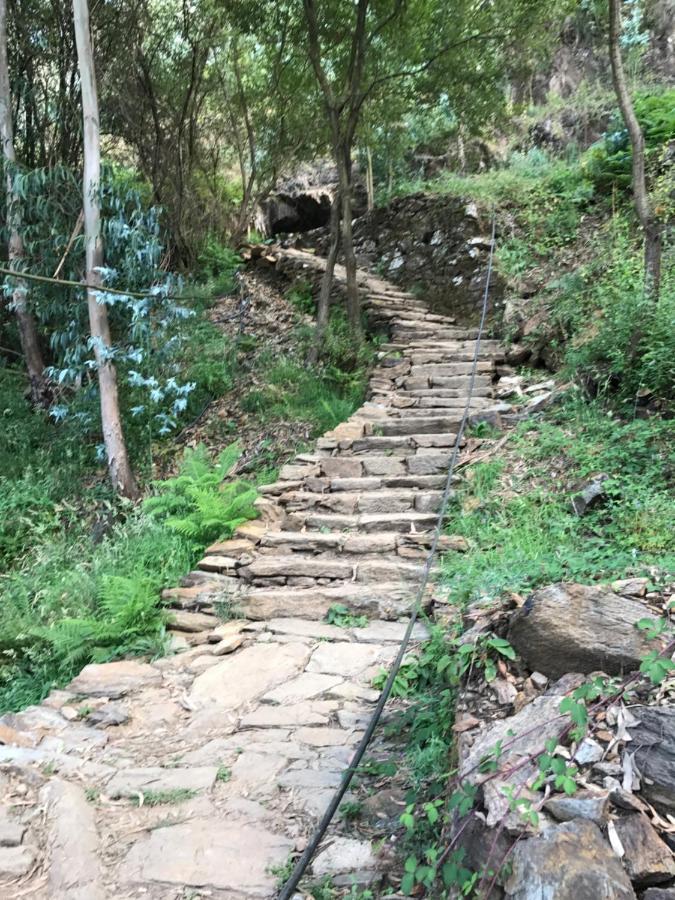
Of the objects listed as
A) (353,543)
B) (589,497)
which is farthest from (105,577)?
(589,497)

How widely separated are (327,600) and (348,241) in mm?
5677

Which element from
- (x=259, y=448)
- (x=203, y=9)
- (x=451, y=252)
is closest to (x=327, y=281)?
(x=451, y=252)

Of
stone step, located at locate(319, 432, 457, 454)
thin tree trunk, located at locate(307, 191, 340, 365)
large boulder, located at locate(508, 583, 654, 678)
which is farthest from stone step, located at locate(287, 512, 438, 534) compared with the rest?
thin tree trunk, located at locate(307, 191, 340, 365)

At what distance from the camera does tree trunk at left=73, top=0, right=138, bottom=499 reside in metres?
6.73

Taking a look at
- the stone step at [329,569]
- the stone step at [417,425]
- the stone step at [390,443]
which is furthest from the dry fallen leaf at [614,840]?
the stone step at [417,425]

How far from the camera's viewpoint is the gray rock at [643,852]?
1.50 m

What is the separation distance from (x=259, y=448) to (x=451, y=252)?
4.58 m

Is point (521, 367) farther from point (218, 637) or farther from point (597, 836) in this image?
point (597, 836)

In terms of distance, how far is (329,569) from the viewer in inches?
184

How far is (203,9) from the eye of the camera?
10.2 meters

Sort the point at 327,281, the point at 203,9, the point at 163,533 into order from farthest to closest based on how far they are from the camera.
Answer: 1. the point at 203,9
2. the point at 327,281
3. the point at 163,533

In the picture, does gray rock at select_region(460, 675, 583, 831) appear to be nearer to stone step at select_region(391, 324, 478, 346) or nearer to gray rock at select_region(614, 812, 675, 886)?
gray rock at select_region(614, 812, 675, 886)

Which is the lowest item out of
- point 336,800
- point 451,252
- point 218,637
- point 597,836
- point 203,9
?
point 218,637

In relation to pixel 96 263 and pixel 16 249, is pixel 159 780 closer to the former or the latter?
pixel 96 263
